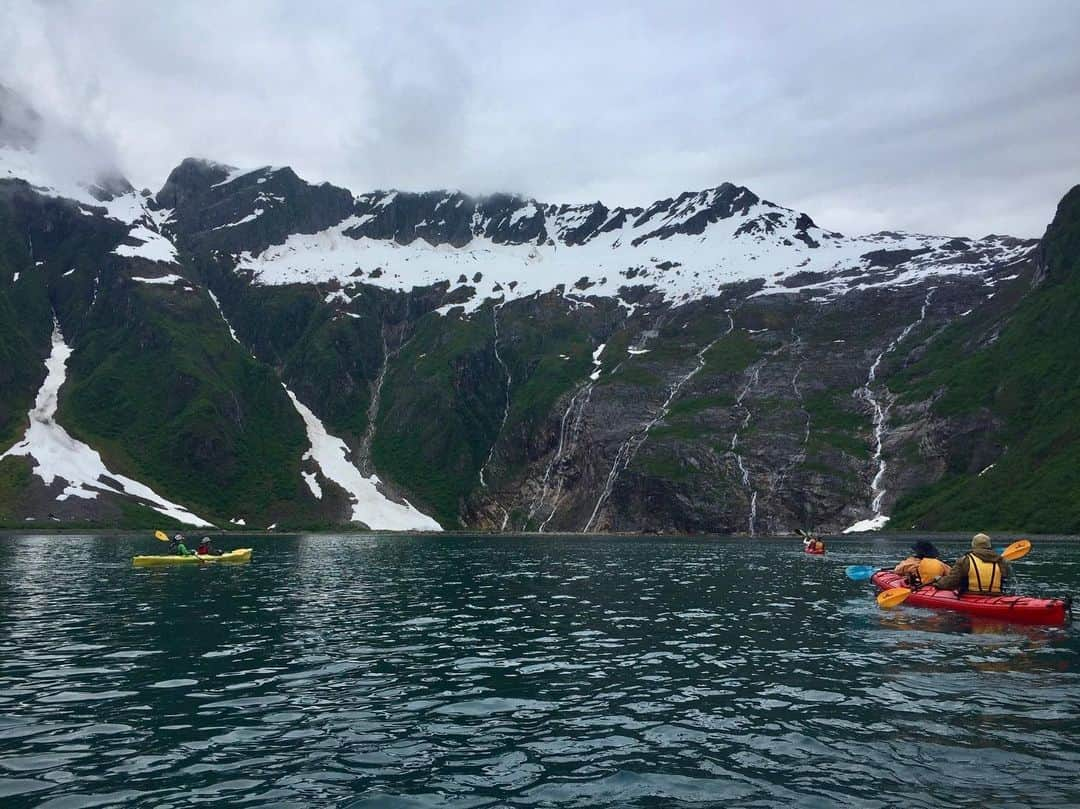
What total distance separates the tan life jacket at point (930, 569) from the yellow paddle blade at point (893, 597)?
2.49 m

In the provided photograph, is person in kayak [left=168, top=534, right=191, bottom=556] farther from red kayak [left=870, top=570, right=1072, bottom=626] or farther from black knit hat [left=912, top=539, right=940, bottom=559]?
black knit hat [left=912, top=539, right=940, bottom=559]

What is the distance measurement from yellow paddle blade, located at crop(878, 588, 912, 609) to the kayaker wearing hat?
2.46 metres

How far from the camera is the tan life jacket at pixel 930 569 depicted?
40.1 meters

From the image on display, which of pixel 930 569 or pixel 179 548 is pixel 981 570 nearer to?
pixel 930 569

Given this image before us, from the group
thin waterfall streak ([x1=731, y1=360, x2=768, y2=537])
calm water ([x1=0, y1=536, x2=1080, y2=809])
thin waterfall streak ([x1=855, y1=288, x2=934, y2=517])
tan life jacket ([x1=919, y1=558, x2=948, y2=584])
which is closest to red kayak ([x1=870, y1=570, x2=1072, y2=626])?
calm water ([x1=0, y1=536, x2=1080, y2=809])

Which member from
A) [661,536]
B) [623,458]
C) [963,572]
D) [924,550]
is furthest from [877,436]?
[963,572]

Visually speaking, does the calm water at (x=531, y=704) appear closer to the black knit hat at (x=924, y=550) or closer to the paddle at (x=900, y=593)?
the paddle at (x=900, y=593)

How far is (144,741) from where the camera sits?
58.9ft

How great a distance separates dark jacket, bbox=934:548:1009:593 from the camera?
3522cm

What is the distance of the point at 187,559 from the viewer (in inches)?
2822

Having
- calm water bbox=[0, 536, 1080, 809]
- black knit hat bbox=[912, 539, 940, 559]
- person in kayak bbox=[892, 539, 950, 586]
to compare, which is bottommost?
calm water bbox=[0, 536, 1080, 809]

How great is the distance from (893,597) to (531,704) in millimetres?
23758

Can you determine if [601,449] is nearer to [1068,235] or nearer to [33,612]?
[1068,235]

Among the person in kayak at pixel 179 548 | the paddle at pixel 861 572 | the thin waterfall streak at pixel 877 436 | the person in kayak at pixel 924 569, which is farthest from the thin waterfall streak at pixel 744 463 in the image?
the person in kayak at pixel 924 569
